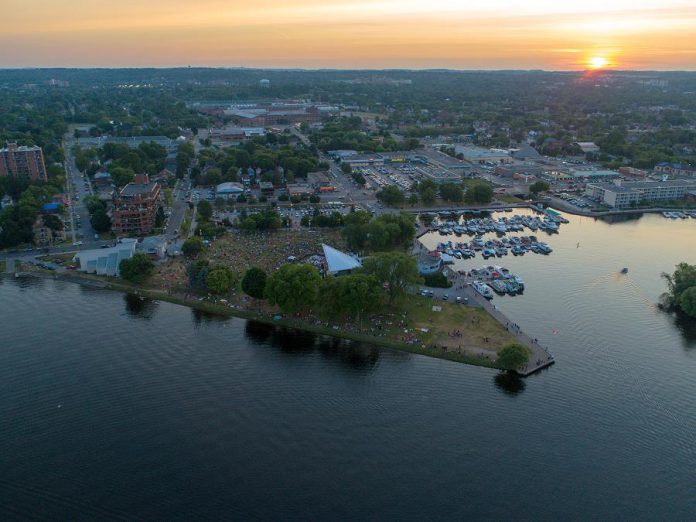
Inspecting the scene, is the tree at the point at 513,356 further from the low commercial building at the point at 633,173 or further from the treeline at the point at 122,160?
the low commercial building at the point at 633,173

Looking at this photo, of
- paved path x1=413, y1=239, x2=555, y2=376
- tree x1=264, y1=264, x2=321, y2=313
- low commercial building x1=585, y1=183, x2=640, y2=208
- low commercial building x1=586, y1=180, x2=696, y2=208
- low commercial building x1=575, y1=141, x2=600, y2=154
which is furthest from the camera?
low commercial building x1=575, y1=141, x2=600, y2=154

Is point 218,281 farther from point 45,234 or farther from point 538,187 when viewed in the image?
point 538,187

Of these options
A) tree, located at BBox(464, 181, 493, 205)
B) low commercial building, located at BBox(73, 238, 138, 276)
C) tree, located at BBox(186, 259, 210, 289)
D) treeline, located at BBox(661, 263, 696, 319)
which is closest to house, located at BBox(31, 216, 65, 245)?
low commercial building, located at BBox(73, 238, 138, 276)

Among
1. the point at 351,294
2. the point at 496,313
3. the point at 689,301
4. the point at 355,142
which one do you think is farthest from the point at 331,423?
the point at 355,142

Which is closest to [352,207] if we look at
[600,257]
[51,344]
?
[600,257]

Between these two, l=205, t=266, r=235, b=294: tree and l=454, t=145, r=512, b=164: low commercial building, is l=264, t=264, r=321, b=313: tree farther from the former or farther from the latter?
l=454, t=145, r=512, b=164: low commercial building

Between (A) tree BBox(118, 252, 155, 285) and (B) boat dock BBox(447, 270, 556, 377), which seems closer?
(B) boat dock BBox(447, 270, 556, 377)

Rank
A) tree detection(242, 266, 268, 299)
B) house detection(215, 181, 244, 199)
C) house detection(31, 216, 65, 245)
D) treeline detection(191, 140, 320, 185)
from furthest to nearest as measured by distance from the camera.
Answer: treeline detection(191, 140, 320, 185), house detection(215, 181, 244, 199), house detection(31, 216, 65, 245), tree detection(242, 266, 268, 299)
